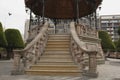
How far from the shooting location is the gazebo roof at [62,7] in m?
22.7

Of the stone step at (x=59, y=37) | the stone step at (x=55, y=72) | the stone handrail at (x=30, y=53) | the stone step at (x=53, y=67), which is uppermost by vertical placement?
the stone step at (x=59, y=37)

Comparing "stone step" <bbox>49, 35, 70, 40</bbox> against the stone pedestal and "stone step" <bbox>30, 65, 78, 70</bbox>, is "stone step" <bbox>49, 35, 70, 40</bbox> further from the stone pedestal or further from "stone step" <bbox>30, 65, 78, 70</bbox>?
the stone pedestal

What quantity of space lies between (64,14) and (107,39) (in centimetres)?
1722

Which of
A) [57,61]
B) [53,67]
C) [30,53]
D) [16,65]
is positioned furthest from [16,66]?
[57,61]

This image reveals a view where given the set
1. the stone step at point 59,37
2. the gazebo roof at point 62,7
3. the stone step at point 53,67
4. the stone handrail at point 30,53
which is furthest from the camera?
the gazebo roof at point 62,7

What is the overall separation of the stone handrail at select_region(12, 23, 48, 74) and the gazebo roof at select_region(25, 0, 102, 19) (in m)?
7.88

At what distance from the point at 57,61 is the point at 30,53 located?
67.0 inches

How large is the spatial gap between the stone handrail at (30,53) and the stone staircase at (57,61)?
324 millimetres

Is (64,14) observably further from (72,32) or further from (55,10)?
(72,32)

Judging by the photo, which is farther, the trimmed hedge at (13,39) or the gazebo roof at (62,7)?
the trimmed hedge at (13,39)

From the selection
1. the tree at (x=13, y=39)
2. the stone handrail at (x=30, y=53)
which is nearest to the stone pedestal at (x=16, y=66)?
the stone handrail at (x=30, y=53)

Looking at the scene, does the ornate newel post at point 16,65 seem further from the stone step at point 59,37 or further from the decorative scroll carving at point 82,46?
the stone step at point 59,37

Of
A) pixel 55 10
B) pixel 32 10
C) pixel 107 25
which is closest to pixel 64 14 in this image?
pixel 55 10

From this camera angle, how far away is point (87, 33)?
1909 cm
